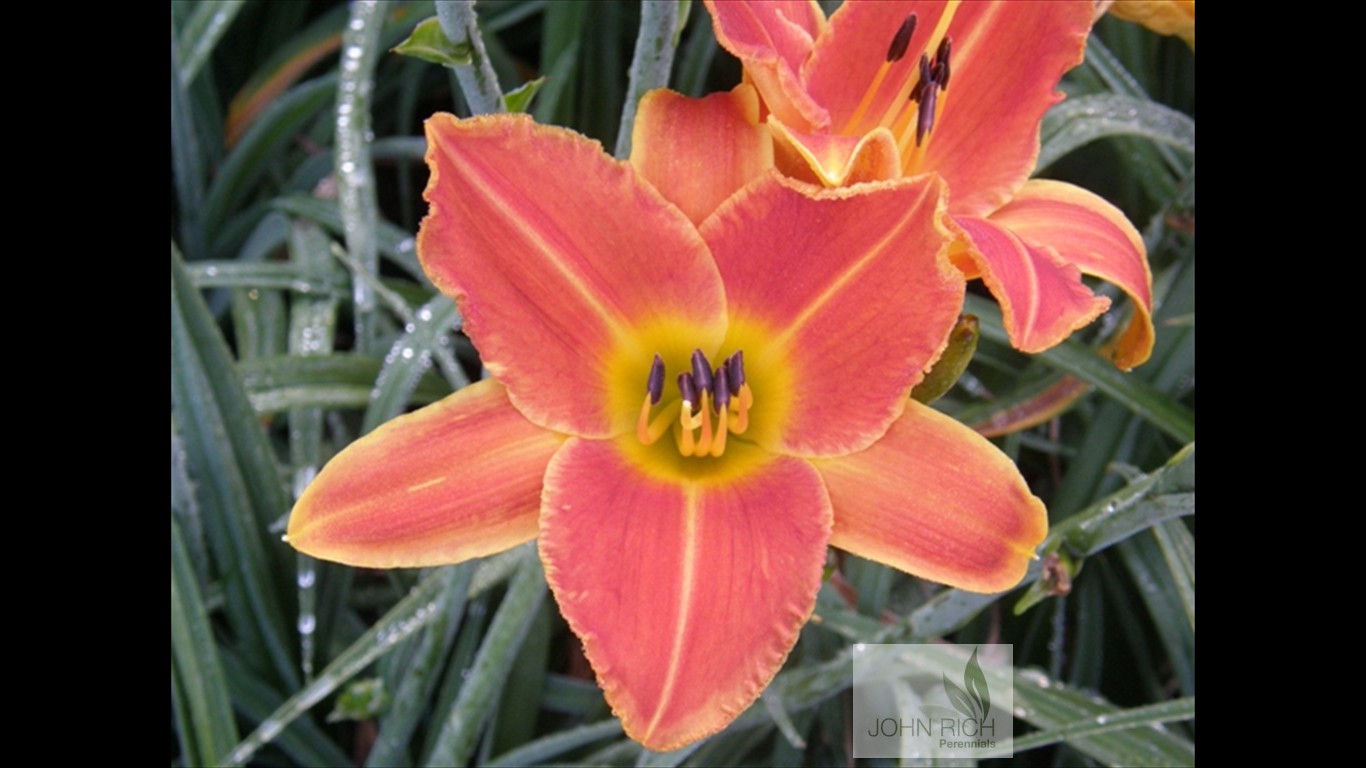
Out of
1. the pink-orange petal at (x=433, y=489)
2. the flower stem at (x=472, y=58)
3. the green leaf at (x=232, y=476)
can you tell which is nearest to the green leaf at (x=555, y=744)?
the green leaf at (x=232, y=476)

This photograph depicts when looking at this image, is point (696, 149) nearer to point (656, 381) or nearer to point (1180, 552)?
point (656, 381)

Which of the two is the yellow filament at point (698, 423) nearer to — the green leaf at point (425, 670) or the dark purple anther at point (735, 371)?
the dark purple anther at point (735, 371)

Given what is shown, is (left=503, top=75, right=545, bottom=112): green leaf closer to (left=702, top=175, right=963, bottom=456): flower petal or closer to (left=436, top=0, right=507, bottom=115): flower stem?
(left=436, top=0, right=507, bottom=115): flower stem

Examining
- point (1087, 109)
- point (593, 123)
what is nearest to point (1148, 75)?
point (1087, 109)

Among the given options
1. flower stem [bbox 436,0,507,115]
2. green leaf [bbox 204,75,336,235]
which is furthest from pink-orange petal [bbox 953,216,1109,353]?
green leaf [bbox 204,75,336,235]
